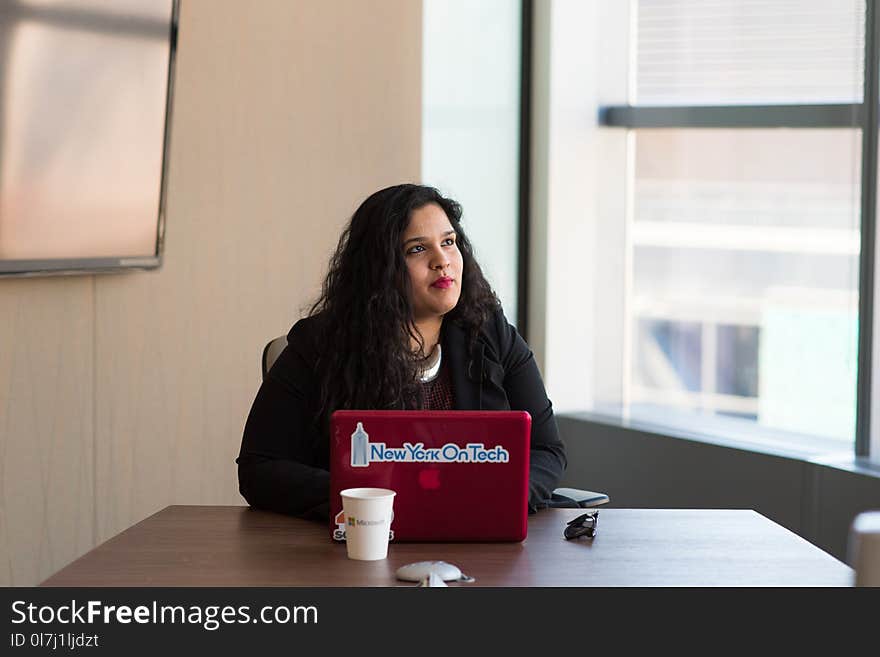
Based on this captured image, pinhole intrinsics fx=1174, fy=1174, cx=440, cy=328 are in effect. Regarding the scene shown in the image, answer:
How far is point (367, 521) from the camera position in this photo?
1800 millimetres

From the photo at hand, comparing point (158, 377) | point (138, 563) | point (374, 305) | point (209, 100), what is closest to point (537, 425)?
point (374, 305)

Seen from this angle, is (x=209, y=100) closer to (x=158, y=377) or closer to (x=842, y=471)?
(x=158, y=377)

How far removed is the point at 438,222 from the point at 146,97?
106 centimetres

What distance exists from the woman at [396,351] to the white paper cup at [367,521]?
0.40 metres

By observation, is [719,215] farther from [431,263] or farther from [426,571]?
[426,571]

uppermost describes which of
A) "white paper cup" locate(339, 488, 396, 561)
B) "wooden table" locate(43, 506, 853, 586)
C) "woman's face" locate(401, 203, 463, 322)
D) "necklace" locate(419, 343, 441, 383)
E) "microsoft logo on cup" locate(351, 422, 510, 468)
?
"woman's face" locate(401, 203, 463, 322)

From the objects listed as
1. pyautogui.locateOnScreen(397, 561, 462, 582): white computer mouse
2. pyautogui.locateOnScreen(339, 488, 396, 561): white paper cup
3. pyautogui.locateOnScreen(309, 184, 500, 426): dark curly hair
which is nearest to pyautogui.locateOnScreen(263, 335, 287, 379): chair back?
pyautogui.locateOnScreen(309, 184, 500, 426): dark curly hair

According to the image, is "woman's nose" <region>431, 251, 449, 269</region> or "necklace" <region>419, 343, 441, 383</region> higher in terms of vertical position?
"woman's nose" <region>431, 251, 449, 269</region>

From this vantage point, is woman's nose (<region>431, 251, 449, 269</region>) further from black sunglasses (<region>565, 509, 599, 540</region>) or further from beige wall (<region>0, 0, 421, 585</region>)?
beige wall (<region>0, 0, 421, 585</region>)

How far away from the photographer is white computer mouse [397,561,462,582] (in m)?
1.70

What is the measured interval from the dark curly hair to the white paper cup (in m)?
0.55

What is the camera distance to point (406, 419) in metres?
1.86

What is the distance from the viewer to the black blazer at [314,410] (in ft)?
7.21

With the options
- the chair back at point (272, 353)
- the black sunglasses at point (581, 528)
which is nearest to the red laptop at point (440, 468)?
the black sunglasses at point (581, 528)
